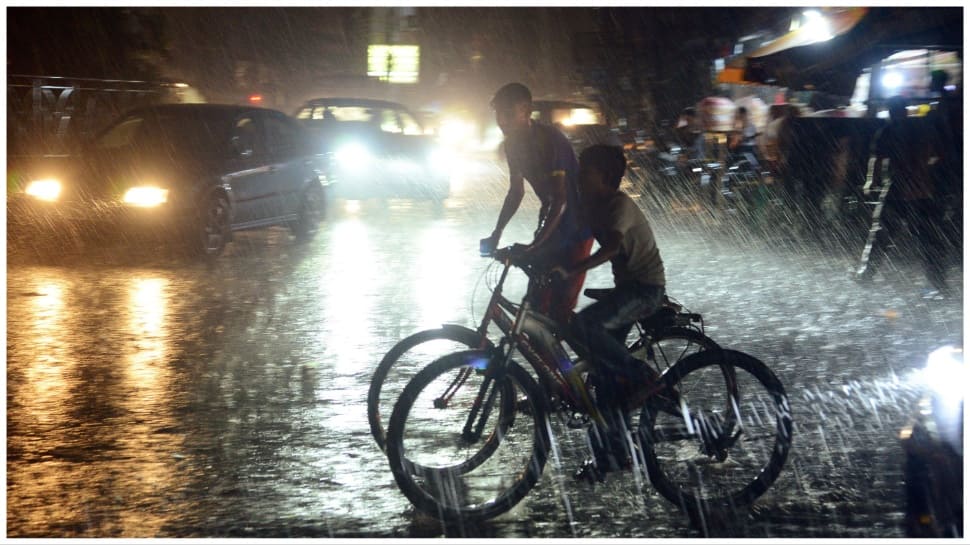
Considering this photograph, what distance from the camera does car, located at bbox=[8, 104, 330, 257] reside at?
41.3 ft

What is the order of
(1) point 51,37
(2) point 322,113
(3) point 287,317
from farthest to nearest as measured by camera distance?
(1) point 51,37 < (2) point 322,113 < (3) point 287,317

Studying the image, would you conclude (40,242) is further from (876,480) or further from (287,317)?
(876,480)

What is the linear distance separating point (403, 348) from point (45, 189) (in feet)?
28.5

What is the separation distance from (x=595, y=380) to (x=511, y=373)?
0.44 metres

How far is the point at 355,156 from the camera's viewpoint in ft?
62.5

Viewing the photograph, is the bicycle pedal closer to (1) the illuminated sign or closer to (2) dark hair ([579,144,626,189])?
(2) dark hair ([579,144,626,189])

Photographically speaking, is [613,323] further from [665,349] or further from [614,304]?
[665,349]

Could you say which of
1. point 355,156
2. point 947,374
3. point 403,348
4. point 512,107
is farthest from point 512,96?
point 355,156

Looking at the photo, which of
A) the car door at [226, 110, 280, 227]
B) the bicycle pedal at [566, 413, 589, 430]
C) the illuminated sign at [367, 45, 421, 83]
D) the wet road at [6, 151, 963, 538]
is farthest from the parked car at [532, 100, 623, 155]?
the illuminated sign at [367, 45, 421, 83]

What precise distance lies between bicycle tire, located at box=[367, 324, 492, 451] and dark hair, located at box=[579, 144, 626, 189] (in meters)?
0.85

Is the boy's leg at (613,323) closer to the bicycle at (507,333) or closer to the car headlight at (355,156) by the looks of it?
the bicycle at (507,333)

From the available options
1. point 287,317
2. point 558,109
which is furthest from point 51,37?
point 287,317

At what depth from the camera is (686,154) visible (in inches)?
835

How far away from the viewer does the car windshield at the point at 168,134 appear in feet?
43.7
